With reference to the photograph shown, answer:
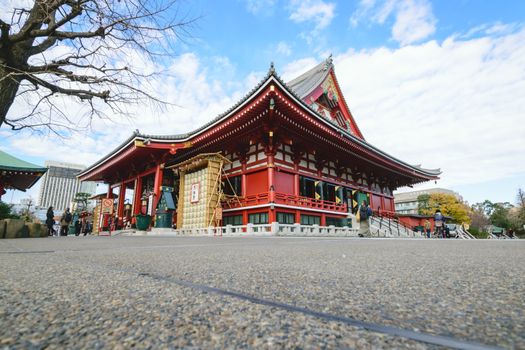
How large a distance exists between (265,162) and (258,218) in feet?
8.15

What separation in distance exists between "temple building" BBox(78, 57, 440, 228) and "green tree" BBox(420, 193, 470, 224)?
2790cm

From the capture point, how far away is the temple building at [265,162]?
10914mm

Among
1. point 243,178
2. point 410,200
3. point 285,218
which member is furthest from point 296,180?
point 410,200

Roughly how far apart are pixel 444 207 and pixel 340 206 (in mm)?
32974

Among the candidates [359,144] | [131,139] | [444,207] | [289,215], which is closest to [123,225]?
[131,139]

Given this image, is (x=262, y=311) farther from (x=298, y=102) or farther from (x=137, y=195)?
(x=137, y=195)

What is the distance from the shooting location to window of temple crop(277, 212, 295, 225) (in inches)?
457

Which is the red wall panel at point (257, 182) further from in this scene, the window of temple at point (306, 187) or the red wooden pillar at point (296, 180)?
the window of temple at point (306, 187)

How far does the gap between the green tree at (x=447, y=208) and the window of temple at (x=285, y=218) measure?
3501cm

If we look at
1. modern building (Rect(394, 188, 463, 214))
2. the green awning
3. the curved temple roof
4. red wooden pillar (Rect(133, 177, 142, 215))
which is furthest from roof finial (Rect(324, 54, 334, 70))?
modern building (Rect(394, 188, 463, 214))

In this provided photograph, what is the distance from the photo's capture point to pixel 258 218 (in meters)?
11.8

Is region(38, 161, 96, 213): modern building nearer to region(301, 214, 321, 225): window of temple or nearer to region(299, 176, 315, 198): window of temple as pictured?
region(299, 176, 315, 198): window of temple

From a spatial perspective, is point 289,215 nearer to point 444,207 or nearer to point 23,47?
point 23,47

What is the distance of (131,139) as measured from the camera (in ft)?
45.5
